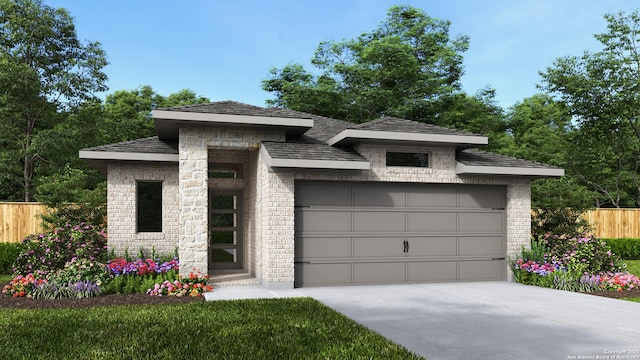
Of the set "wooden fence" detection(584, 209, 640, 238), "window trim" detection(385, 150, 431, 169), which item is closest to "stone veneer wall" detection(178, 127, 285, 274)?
"window trim" detection(385, 150, 431, 169)

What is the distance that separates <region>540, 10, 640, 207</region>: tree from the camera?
28.1 m

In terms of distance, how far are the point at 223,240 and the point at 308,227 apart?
4.20 metres

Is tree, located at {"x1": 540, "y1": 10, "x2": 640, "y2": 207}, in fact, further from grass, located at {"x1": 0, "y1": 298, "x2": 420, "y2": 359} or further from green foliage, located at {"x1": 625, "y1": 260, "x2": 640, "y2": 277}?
grass, located at {"x1": 0, "y1": 298, "x2": 420, "y2": 359}

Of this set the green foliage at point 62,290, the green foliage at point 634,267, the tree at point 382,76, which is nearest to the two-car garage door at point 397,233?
the green foliage at point 62,290

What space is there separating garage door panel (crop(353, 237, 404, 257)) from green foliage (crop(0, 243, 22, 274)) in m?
10.8

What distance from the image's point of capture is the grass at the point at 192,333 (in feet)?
20.8

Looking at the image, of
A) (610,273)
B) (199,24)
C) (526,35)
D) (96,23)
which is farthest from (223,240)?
(96,23)

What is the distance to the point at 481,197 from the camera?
548 inches

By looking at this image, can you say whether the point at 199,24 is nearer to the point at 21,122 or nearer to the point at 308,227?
the point at 308,227

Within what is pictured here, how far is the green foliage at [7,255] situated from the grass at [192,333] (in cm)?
767

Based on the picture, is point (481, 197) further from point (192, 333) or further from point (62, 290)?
point (62, 290)

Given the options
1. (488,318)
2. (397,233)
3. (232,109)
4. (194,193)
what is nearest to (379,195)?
(397,233)

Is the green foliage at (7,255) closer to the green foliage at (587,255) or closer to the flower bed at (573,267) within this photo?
the flower bed at (573,267)

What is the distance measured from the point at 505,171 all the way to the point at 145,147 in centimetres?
985
